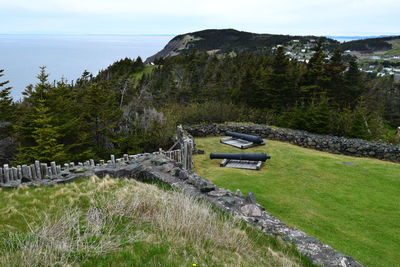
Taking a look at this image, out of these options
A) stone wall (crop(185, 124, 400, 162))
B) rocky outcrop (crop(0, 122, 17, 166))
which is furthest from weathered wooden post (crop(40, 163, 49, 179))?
stone wall (crop(185, 124, 400, 162))

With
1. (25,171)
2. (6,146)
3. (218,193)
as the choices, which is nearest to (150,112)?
(25,171)

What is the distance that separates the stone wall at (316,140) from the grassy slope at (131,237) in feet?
36.2

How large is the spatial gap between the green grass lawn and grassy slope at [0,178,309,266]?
218 centimetres

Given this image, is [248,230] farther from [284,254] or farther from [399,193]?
[399,193]

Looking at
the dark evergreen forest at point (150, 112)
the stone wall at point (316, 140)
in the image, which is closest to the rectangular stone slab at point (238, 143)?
the stone wall at point (316, 140)

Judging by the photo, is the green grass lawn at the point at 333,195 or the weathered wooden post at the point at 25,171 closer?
the green grass lawn at the point at 333,195

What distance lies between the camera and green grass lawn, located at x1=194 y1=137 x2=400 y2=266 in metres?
5.38

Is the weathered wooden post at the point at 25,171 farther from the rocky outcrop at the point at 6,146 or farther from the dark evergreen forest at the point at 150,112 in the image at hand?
the rocky outcrop at the point at 6,146

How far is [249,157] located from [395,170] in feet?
18.8

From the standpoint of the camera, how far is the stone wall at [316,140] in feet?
40.5

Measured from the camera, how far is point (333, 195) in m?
7.90

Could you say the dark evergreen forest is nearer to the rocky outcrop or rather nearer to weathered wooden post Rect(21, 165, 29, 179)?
the rocky outcrop

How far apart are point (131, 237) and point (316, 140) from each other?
13259mm

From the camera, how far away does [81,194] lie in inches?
215
